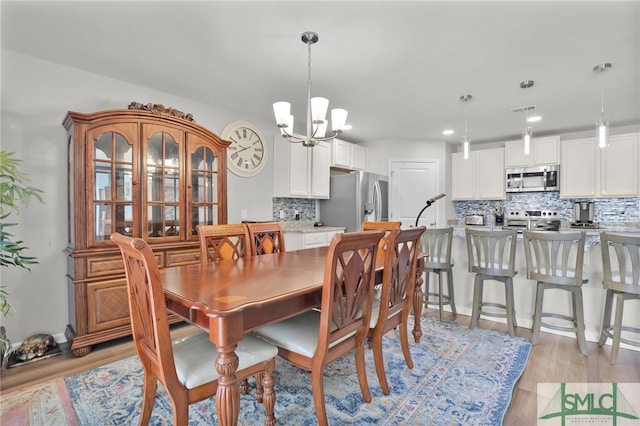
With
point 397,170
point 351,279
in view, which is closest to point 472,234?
point 351,279

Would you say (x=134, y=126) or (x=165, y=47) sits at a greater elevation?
(x=165, y=47)

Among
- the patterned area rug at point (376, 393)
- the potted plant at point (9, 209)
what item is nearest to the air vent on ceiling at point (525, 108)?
the patterned area rug at point (376, 393)

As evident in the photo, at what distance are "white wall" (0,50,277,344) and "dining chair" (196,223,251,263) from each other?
140cm

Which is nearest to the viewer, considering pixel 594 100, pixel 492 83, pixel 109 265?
pixel 109 265

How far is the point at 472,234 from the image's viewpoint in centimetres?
279

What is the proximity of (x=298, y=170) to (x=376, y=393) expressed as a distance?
3.00 metres

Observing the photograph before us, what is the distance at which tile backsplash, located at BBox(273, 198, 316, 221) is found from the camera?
171 inches

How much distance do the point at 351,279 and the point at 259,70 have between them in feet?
6.82

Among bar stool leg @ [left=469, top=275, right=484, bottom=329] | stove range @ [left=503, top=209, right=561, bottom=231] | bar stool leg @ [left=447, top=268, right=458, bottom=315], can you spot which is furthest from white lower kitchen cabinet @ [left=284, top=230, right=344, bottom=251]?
stove range @ [left=503, top=209, right=561, bottom=231]

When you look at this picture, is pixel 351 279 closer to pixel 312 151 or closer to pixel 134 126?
pixel 134 126

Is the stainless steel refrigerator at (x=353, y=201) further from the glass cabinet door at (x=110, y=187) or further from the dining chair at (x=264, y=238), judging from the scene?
the glass cabinet door at (x=110, y=187)

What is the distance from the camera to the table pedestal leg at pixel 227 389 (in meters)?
1.17

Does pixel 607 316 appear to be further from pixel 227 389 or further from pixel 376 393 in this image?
pixel 227 389

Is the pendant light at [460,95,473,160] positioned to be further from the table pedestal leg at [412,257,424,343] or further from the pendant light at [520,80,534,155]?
the table pedestal leg at [412,257,424,343]
